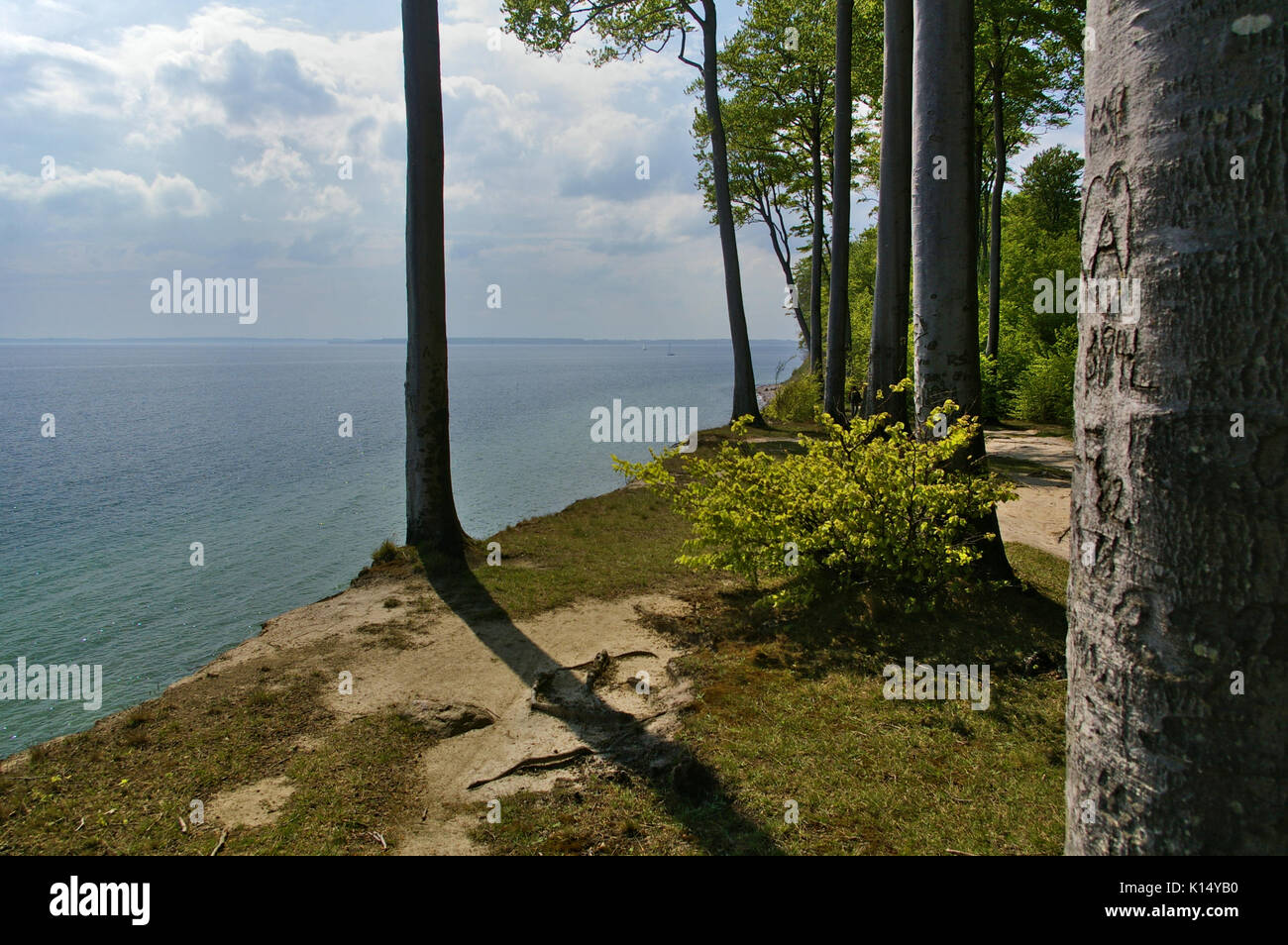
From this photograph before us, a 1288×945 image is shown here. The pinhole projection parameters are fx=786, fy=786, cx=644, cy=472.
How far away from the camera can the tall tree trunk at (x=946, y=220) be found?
7785 millimetres

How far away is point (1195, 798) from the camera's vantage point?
1.98m

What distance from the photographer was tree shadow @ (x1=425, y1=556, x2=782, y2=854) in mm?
4195

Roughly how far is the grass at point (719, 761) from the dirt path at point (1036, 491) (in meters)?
1.85

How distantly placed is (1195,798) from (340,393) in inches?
2669

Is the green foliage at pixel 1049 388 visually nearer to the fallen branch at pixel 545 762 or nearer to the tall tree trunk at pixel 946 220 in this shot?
the tall tree trunk at pixel 946 220

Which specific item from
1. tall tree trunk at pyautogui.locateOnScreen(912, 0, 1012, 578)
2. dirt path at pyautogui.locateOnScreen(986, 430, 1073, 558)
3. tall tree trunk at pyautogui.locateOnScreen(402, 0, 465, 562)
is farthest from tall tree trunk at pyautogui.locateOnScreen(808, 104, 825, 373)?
tall tree trunk at pyautogui.locateOnScreen(912, 0, 1012, 578)

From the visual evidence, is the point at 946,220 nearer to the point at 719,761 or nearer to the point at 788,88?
the point at 719,761

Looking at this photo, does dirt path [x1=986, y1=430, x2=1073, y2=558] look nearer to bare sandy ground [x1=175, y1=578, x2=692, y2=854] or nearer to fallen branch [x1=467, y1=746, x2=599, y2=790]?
bare sandy ground [x1=175, y1=578, x2=692, y2=854]

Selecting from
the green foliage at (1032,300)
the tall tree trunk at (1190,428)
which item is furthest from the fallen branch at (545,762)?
the green foliage at (1032,300)

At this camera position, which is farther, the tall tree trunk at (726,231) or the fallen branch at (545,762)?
the tall tree trunk at (726,231)

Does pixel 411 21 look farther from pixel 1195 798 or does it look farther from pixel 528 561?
pixel 1195 798

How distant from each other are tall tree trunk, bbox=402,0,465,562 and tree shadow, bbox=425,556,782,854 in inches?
113
